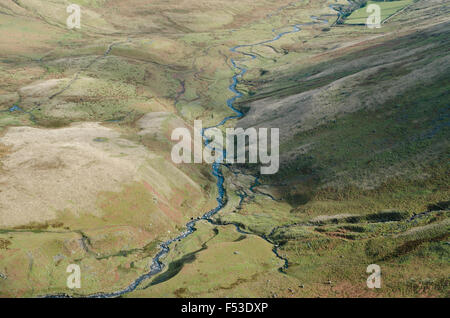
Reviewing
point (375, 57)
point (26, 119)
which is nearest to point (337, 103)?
point (375, 57)

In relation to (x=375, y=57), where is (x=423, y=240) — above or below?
below

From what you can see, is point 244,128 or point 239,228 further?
point 244,128

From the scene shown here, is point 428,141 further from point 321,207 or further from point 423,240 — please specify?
point 423,240

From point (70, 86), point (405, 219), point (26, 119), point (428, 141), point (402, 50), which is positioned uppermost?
point (402, 50)

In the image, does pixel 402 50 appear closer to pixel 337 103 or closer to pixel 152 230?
pixel 337 103

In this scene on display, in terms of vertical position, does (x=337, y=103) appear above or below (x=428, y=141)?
above

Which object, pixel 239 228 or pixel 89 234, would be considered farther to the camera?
pixel 239 228
